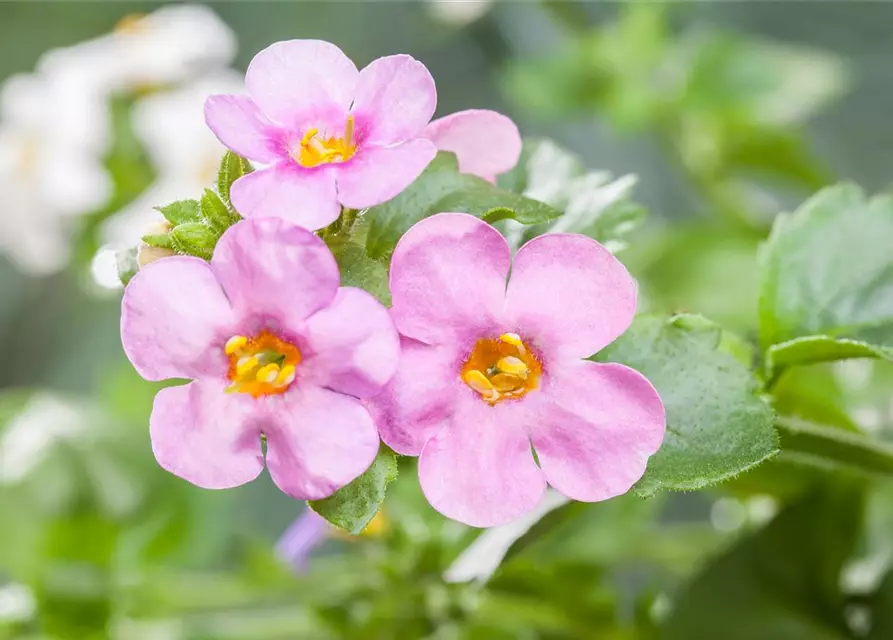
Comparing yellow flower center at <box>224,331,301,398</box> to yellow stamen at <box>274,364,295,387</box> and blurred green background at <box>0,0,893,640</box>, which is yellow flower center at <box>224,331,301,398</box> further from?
blurred green background at <box>0,0,893,640</box>

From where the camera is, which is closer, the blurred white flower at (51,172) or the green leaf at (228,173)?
the green leaf at (228,173)

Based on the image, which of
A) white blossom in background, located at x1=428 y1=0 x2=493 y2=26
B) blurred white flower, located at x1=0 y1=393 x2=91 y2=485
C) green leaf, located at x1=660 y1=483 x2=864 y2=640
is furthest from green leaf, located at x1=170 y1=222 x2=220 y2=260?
white blossom in background, located at x1=428 y1=0 x2=493 y2=26

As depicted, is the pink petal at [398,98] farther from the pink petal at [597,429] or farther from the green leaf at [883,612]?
the green leaf at [883,612]

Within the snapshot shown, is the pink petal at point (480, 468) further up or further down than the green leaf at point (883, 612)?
further up

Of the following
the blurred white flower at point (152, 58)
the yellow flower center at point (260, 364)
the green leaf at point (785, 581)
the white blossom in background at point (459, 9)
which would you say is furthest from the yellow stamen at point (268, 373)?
the white blossom in background at point (459, 9)

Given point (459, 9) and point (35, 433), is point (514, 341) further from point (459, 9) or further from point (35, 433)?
point (459, 9)

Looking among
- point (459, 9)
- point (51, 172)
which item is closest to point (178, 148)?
point (51, 172)
